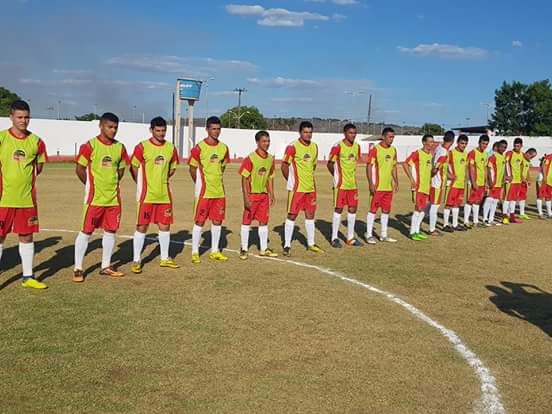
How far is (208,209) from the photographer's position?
930 cm

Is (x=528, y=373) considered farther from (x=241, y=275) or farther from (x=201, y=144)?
(x=201, y=144)

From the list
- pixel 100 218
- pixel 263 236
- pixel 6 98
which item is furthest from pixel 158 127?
pixel 6 98

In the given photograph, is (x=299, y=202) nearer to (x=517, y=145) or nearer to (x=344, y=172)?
(x=344, y=172)

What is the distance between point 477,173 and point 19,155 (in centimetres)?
1137

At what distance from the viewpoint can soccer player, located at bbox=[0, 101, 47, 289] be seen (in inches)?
274

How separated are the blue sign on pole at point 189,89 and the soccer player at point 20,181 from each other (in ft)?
161

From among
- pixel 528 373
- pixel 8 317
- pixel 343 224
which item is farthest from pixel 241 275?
pixel 343 224

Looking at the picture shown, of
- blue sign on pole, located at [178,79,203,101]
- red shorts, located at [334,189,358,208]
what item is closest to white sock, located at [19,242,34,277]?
red shorts, located at [334,189,358,208]

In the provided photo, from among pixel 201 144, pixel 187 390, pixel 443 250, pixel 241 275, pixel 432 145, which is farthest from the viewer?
pixel 432 145

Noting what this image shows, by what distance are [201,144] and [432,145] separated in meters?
5.87

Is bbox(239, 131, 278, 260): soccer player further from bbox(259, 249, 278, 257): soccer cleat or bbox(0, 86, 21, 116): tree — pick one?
bbox(0, 86, 21, 116): tree

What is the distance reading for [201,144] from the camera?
9.31 m

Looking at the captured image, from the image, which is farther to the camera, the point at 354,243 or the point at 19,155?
the point at 354,243

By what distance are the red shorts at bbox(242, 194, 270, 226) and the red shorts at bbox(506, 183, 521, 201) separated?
928 cm
